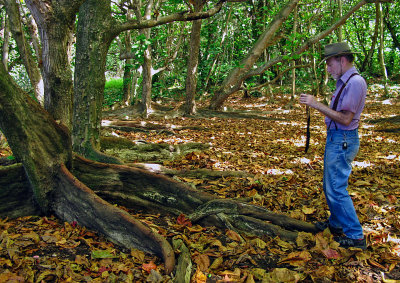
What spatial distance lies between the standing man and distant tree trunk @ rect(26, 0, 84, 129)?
11.2ft

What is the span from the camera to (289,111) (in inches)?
597

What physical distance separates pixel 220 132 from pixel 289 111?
22.1 ft

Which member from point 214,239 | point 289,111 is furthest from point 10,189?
point 289,111

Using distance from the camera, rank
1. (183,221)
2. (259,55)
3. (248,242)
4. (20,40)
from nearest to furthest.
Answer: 1. (248,242)
2. (183,221)
3. (20,40)
4. (259,55)

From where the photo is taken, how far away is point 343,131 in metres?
3.20

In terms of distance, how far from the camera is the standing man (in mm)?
3076

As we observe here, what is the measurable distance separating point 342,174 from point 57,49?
4169mm

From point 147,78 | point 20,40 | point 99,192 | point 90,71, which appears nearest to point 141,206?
point 99,192

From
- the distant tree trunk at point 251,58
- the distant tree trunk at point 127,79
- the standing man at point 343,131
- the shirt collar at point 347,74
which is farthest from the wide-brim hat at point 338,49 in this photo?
the distant tree trunk at point 127,79

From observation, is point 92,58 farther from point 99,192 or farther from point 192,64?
point 192,64

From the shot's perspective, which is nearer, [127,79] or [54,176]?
[54,176]

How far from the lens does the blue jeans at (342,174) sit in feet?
10.5

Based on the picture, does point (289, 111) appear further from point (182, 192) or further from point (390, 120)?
point (182, 192)

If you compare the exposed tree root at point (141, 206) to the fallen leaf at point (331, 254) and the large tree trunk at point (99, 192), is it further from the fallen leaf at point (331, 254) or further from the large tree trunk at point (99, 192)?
the fallen leaf at point (331, 254)
